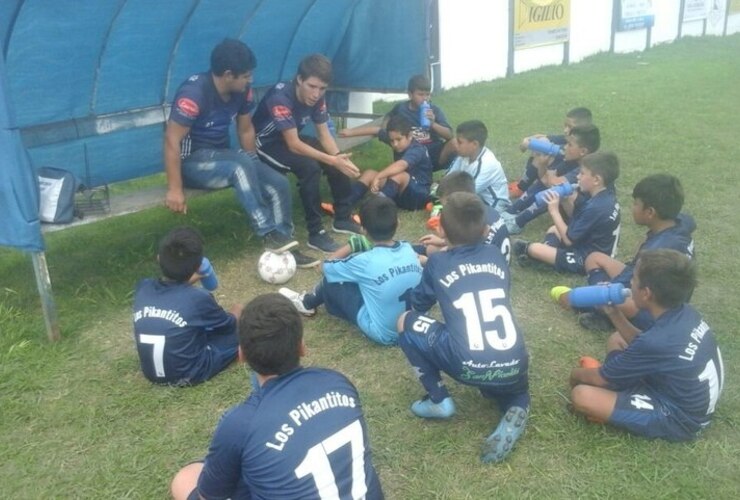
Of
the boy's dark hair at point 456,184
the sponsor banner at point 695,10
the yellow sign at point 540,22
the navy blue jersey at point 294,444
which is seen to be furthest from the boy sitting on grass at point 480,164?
the sponsor banner at point 695,10

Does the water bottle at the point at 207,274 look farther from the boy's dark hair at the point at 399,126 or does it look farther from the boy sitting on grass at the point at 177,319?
the boy's dark hair at the point at 399,126

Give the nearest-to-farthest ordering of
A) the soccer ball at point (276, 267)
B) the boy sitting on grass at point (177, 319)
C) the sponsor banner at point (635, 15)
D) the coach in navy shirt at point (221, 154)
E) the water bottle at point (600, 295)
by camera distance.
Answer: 1. the water bottle at point (600, 295)
2. the boy sitting on grass at point (177, 319)
3. the soccer ball at point (276, 267)
4. the coach in navy shirt at point (221, 154)
5. the sponsor banner at point (635, 15)

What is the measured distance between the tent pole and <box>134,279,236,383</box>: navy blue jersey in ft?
2.83

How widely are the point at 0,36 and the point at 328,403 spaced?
4369 millimetres

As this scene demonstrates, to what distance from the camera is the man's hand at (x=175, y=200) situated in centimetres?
531

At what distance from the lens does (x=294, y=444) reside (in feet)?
7.22

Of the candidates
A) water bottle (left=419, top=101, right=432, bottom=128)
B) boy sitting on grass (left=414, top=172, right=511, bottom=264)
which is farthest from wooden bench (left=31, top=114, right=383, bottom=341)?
water bottle (left=419, top=101, right=432, bottom=128)

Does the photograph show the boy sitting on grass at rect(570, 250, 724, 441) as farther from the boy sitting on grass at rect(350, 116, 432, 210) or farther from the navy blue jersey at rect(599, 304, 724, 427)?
the boy sitting on grass at rect(350, 116, 432, 210)

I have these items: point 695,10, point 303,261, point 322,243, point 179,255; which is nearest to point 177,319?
point 179,255

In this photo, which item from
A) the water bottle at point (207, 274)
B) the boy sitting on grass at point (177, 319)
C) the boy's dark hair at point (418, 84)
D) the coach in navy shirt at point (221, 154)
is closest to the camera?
the boy sitting on grass at point (177, 319)

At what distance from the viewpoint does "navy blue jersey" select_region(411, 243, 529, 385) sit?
3223 mm

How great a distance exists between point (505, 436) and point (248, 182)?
120 inches

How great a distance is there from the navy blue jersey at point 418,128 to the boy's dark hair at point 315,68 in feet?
5.55

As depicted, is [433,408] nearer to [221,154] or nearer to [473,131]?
[221,154]
